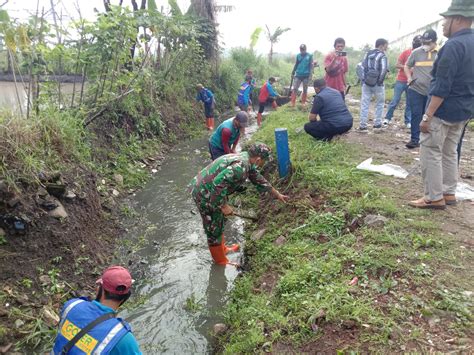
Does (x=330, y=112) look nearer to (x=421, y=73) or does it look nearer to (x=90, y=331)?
(x=421, y=73)

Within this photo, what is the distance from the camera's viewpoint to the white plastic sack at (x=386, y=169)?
5.07 metres

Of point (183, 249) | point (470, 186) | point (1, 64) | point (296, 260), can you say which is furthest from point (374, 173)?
point (1, 64)

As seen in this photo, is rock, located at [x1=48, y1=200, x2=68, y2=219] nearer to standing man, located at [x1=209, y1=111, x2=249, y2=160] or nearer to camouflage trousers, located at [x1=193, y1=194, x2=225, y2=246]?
A: camouflage trousers, located at [x1=193, y1=194, x2=225, y2=246]

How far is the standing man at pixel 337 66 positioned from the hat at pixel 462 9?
4.42 m

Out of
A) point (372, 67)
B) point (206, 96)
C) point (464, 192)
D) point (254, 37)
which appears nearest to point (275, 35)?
point (254, 37)

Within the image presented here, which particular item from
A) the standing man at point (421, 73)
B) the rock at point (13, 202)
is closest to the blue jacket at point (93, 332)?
the rock at point (13, 202)

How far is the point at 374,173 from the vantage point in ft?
16.8

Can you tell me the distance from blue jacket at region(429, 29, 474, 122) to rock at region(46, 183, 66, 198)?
4568 mm

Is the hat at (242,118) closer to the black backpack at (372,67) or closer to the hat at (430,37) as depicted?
the black backpack at (372,67)

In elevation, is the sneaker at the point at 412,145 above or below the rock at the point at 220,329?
above

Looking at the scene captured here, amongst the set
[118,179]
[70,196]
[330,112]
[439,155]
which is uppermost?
[330,112]

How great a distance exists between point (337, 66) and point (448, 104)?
474 centimetres

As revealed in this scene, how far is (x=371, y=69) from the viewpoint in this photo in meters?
6.82

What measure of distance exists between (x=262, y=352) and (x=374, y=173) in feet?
10.9
